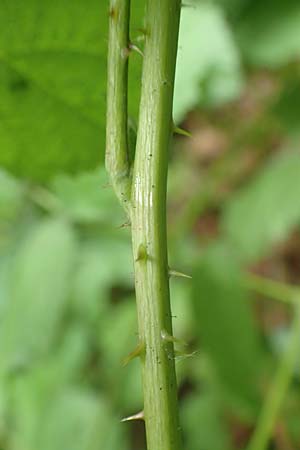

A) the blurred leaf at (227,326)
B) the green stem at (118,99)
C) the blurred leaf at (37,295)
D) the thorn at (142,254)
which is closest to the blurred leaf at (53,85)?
the green stem at (118,99)

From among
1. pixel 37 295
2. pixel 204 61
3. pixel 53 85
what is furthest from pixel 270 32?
pixel 53 85

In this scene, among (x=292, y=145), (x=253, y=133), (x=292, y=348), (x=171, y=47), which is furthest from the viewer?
(x=292, y=145)

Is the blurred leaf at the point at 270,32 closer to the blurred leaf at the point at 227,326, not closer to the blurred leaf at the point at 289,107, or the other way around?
the blurred leaf at the point at 289,107

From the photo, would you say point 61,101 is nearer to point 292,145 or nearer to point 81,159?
point 81,159

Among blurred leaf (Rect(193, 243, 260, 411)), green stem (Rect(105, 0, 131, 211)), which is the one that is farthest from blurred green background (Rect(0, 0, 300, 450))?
green stem (Rect(105, 0, 131, 211))

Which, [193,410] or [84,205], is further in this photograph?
[193,410]

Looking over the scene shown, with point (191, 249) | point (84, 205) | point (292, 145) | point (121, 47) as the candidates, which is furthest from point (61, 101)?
point (292, 145)

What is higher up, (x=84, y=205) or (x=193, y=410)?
(x=84, y=205)

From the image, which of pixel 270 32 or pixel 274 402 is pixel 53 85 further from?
pixel 270 32
